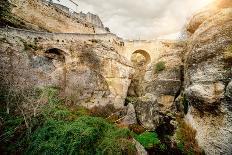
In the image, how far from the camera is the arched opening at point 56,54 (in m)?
22.0

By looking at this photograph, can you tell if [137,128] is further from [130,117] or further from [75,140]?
[75,140]

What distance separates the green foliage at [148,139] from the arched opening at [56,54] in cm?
1091

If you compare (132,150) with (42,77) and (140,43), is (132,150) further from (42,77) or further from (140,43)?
(140,43)

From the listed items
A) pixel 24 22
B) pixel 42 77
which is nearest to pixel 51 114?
pixel 42 77

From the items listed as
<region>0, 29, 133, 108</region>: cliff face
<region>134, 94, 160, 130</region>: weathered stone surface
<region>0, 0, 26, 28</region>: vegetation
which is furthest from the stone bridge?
<region>134, 94, 160, 130</region>: weathered stone surface

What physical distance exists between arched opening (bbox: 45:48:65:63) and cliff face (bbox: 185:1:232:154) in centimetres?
1268

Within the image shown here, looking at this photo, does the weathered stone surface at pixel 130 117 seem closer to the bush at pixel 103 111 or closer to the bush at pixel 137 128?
the bush at pixel 137 128

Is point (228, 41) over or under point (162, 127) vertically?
over

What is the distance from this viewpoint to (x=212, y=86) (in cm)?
1388

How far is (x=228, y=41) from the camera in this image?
1424 centimetres

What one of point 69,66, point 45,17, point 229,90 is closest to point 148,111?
point 69,66

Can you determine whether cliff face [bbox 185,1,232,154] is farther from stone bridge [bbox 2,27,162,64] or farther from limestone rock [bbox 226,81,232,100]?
stone bridge [bbox 2,27,162,64]

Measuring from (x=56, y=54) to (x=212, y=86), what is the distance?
605 inches

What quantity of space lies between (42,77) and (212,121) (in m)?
13.8
